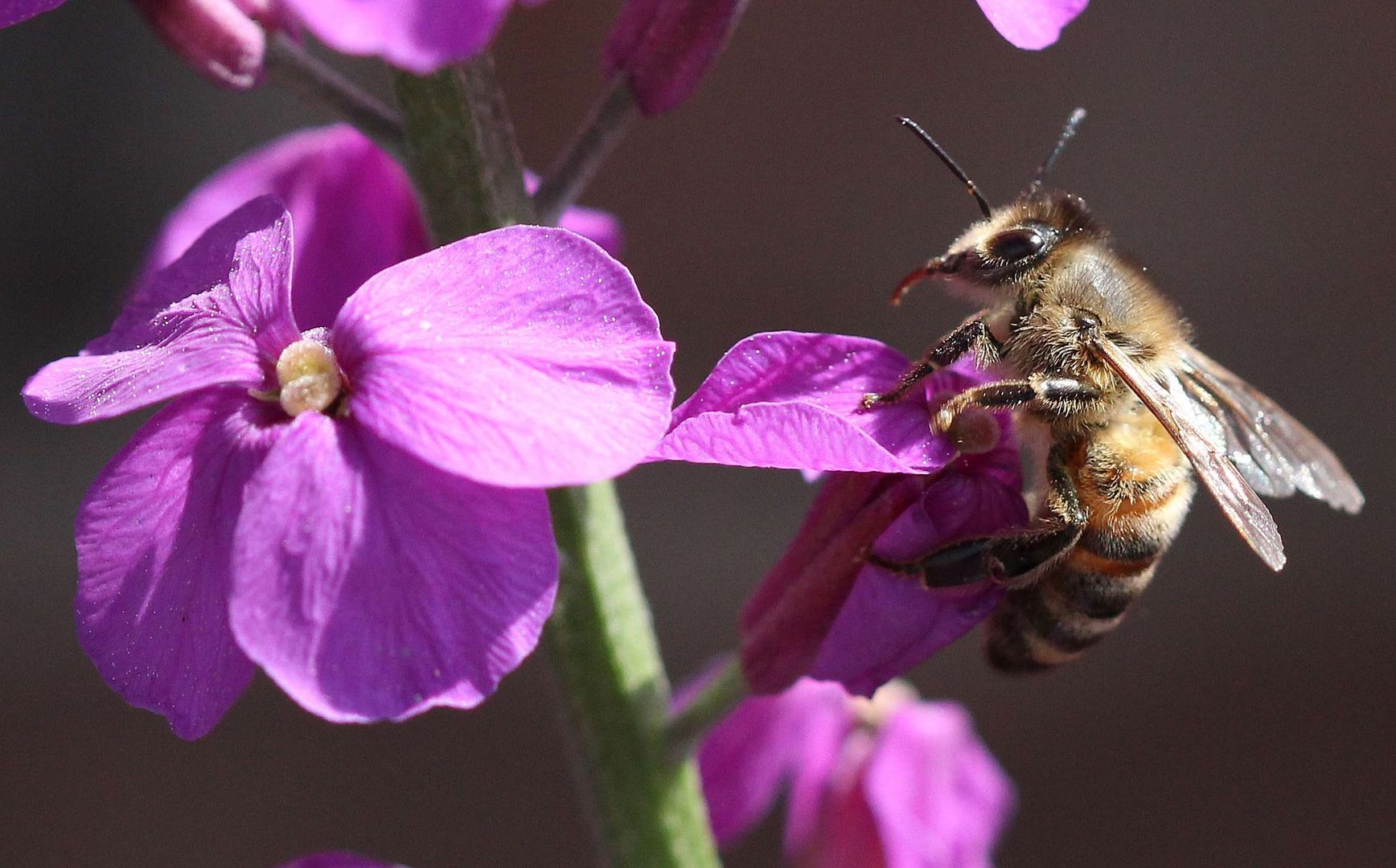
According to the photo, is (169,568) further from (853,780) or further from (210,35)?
(853,780)

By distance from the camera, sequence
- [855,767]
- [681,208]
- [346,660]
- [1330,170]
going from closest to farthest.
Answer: [346,660] < [855,767] < [1330,170] < [681,208]

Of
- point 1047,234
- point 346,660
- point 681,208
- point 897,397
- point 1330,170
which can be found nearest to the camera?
point 346,660

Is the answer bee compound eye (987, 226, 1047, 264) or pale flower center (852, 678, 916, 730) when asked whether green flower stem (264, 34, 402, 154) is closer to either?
bee compound eye (987, 226, 1047, 264)

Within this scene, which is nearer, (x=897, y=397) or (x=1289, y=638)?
(x=897, y=397)

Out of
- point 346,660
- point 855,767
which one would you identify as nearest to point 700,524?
point 855,767

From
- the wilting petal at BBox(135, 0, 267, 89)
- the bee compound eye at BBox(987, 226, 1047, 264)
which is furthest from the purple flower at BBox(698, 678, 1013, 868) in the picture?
the wilting petal at BBox(135, 0, 267, 89)

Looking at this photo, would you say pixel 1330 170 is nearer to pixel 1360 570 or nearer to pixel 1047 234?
pixel 1360 570

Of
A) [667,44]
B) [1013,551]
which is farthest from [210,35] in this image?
[1013,551]
